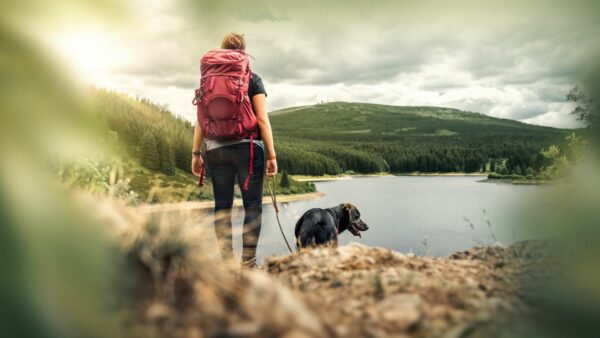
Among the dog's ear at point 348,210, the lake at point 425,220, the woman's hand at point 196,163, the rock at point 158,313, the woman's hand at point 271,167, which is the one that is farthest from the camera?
the dog's ear at point 348,210

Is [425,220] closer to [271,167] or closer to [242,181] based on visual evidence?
[271,167]

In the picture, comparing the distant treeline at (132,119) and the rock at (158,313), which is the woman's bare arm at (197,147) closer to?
the distant treeline at (132,119)

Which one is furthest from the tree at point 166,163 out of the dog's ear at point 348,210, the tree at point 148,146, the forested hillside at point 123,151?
the dog's ear at point 348,210

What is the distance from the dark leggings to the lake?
10cm

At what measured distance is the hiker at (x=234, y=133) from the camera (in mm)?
3934

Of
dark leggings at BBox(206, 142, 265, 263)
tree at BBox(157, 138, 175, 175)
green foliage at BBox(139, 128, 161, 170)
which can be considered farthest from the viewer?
tree at BBox(157, 138, 175, 175)

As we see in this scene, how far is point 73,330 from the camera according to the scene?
1.01m

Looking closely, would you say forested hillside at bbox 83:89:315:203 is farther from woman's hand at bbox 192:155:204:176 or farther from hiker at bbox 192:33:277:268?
hiker at bbox 192:33:277:268

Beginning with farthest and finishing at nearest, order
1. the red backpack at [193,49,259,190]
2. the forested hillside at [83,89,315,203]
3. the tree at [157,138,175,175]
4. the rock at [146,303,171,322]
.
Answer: the tree at [157,138,175,175], the red backpack at [193,49,259,190], the rock at [146,303,171,322], the forested hillside at [83,89,315,203]

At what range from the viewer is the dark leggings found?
4133 millimetres

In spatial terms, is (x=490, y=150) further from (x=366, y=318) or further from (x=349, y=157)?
(x=366, y=318)

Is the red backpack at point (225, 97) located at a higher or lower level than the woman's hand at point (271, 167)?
higher

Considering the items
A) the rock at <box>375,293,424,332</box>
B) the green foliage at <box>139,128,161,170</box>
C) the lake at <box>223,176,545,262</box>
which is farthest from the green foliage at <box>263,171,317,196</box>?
the rock at <box>375,293,424,332</box>

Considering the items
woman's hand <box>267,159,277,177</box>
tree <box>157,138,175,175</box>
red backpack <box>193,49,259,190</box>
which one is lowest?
woman's hand <box>267,159,277,177</box>
